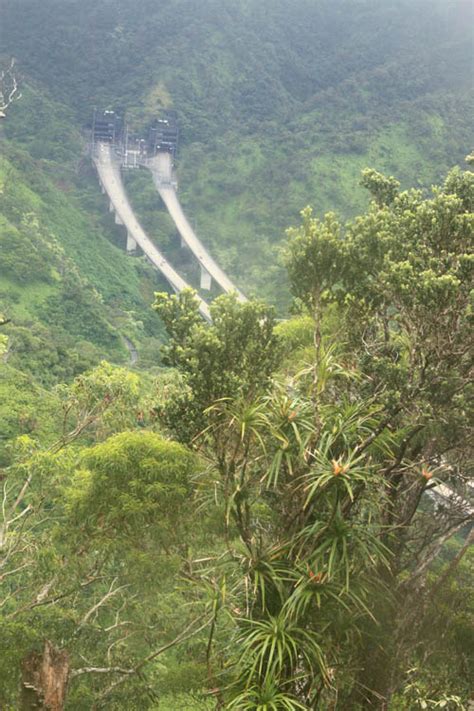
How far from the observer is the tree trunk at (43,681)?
4.75 metres

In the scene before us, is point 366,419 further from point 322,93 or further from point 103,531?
point 322,93

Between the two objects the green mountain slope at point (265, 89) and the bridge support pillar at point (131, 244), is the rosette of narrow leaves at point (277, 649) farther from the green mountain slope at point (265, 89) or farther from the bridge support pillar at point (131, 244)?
the bridge support pillar at point (131, 244)

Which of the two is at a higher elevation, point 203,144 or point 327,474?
point 203,144

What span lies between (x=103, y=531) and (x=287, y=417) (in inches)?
128

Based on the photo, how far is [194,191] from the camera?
5366 centimetres

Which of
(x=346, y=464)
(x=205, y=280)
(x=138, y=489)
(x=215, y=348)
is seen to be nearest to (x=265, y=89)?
(x=205, y=280)

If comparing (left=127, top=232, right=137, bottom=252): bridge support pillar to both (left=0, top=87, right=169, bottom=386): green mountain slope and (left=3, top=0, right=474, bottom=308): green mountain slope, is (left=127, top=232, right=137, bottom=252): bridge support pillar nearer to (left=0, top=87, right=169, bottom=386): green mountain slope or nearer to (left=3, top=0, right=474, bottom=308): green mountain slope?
(left=0, top=87, right=169, bottom=386): green mountain slope

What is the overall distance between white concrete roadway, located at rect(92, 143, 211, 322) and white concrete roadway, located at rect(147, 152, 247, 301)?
1888 millimetres

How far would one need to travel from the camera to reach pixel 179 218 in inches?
2018

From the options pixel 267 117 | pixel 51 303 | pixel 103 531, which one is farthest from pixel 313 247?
pixel 267 117

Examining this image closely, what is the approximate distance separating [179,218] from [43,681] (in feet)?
158

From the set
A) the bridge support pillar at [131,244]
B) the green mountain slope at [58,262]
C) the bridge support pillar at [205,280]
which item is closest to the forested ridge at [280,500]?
the green mountain slope at [58,262]

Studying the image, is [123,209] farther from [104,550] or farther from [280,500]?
[280,500]

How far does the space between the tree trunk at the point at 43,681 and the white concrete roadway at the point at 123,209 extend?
111ft
